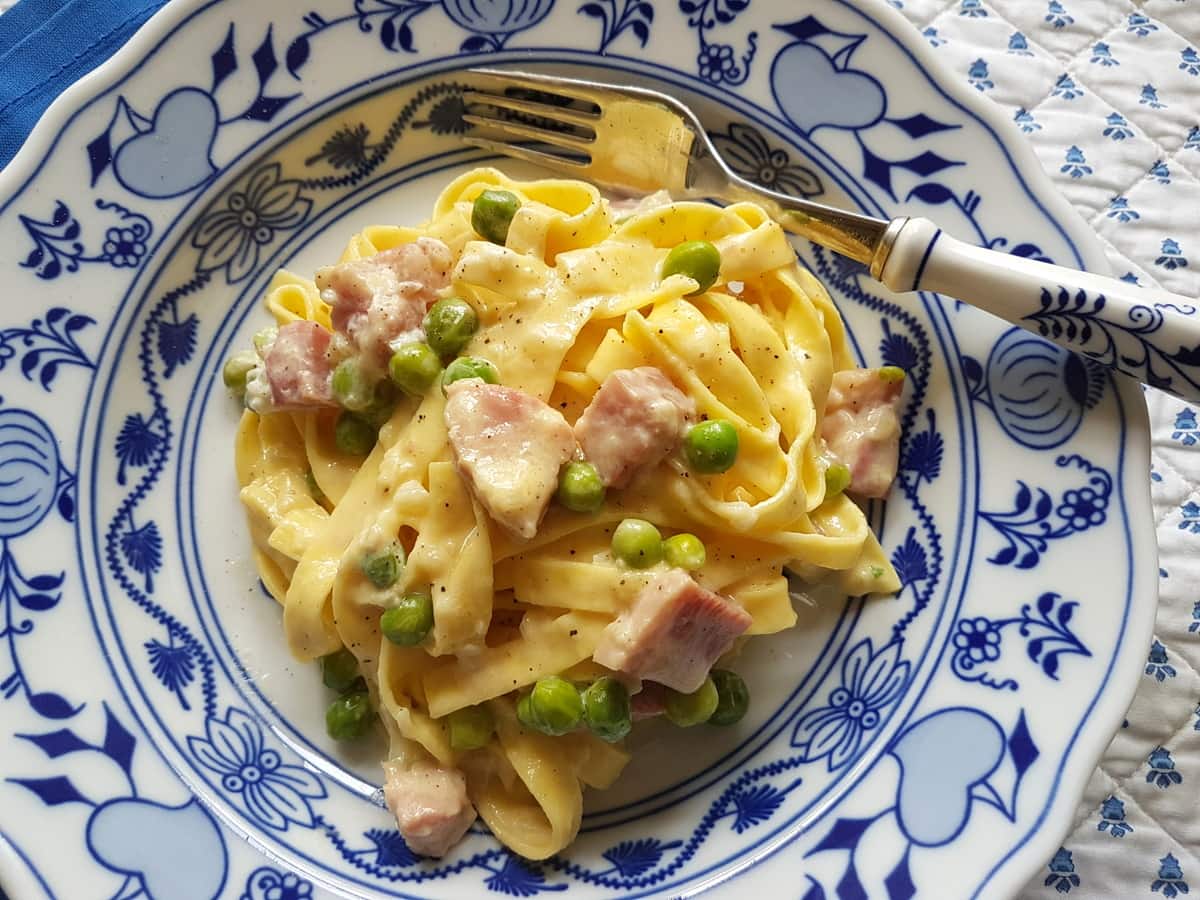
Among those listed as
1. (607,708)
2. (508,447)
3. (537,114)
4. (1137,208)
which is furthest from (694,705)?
(1137,208)

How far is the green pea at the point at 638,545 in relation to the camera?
370 centimetres

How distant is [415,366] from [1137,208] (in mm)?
3581

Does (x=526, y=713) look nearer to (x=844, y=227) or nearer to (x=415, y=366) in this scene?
(x=415, y=366)

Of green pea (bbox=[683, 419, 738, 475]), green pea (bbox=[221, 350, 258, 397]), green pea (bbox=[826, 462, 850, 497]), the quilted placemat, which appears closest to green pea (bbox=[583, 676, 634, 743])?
green pea (bbox=[683, 419, 738, 475])

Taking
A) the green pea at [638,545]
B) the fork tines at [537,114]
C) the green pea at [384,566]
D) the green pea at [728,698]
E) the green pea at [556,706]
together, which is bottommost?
the green pea at [728,698]

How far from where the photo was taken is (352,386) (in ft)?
13.1

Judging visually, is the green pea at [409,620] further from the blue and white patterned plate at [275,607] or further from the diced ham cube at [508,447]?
the blue and white patterned plate at [275,607]

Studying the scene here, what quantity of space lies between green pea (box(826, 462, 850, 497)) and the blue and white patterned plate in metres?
0.27

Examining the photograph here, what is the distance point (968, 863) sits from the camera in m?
3.53

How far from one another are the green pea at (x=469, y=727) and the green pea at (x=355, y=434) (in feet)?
3.59

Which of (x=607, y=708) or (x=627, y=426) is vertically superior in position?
(x=627, y=426)

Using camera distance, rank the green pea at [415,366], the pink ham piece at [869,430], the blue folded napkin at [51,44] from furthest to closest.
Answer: the blue folded napkin at [51,44] < the pink ham piece at [869,430] < the green pea at [415,366]

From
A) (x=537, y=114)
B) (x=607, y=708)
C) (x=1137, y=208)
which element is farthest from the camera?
(x=1137, y=208)

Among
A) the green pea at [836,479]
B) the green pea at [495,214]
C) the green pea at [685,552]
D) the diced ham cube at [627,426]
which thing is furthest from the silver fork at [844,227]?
the green pea at [685,552]
